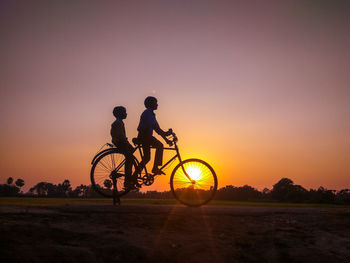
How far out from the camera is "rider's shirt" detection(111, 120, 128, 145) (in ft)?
25.4

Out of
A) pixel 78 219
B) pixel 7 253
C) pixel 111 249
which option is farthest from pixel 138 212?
pixel 7 253

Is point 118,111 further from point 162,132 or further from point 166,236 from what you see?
point 166,236

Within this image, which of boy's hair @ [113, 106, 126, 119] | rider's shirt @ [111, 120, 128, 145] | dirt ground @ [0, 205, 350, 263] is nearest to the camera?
dirt ground @ [0, 205, 350, 263]

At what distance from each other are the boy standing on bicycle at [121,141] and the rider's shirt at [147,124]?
1.63ft

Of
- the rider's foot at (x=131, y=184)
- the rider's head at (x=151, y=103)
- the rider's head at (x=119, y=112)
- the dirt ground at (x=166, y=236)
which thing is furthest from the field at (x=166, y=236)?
the rider's head at (x=151, y=103)

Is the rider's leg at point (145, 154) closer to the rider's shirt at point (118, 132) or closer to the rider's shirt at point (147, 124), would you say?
the rider's shirt at point (147, 124)

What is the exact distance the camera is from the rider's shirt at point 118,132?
7741mm

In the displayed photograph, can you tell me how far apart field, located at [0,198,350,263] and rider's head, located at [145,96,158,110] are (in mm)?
2927

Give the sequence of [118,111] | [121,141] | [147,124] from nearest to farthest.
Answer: [147,124], [121,141], [118,111]

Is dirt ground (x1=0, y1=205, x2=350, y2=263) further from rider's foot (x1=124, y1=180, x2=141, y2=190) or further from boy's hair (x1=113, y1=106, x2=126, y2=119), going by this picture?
boy's hair (x1=113, y1=106, x2=126, y2=119)

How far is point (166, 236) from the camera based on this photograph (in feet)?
16.1

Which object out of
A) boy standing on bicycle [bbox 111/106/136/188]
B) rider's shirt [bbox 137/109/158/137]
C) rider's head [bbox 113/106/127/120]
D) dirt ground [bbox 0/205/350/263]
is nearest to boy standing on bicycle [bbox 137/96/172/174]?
rider's shirt [bbox 137/109/158/137]

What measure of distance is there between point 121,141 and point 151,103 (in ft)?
4.57

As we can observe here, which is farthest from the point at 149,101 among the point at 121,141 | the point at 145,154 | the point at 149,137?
the point at 145,154
